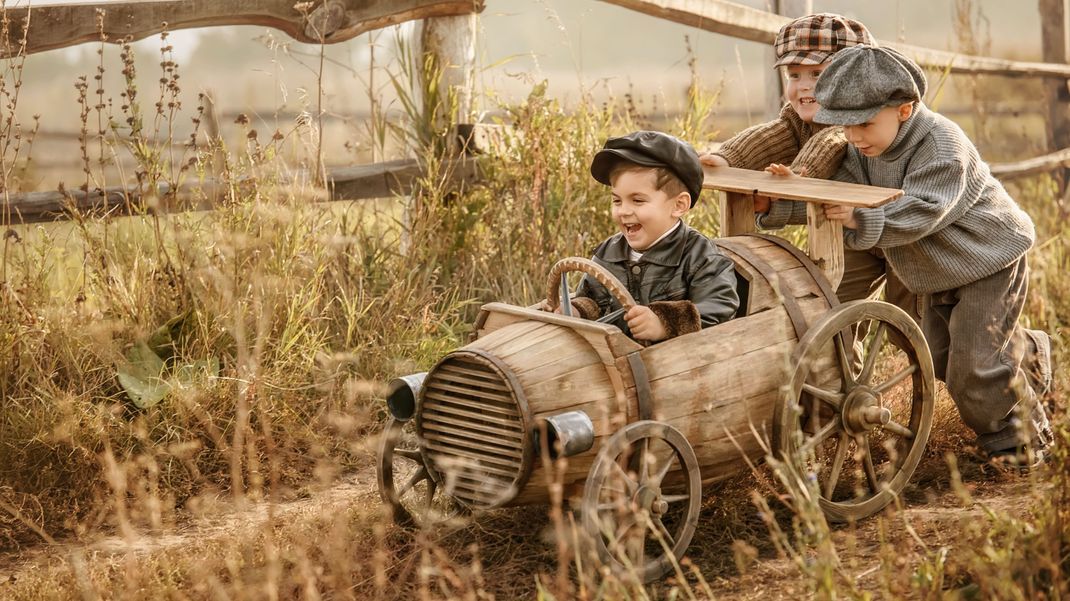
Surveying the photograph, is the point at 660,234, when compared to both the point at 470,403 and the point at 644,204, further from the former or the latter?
the point at 470,403

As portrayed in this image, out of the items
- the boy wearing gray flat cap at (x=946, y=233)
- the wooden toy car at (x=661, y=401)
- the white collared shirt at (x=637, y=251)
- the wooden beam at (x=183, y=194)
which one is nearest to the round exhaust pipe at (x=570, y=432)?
the wooden toy car at (x=661, y=401)

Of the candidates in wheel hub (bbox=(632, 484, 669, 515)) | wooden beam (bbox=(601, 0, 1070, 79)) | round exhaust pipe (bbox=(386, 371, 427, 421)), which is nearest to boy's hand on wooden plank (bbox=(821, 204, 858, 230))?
wheel hub (bbox=(632, 484, 669, 515))

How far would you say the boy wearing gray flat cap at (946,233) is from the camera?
3.66 meters

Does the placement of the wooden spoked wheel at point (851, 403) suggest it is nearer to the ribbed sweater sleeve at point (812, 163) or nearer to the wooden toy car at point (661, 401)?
the wooden toy car at point (661, 401)

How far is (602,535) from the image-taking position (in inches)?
127

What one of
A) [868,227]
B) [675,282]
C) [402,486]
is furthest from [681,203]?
[402,486]

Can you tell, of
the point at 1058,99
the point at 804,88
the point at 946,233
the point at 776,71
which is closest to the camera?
the point at 946,233

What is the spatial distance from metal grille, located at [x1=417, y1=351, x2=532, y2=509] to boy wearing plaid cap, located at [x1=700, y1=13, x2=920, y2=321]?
4.26ft

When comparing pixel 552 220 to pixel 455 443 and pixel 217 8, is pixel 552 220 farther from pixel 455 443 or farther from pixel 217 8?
pixel 455 443

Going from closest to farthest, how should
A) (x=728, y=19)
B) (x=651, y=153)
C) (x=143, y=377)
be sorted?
(x=651, y=153)
(x=143, y=377)
(x=728, y=19)

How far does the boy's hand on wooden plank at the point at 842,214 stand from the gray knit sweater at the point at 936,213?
0.08ft

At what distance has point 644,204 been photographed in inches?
138

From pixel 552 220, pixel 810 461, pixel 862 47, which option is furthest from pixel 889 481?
pixel 552 220

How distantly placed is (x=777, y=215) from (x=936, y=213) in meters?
0.59
